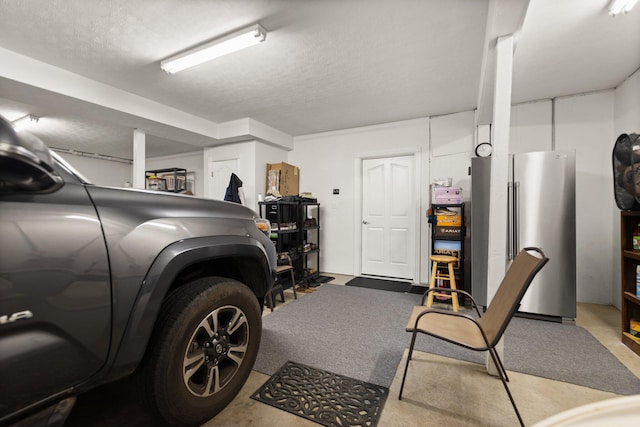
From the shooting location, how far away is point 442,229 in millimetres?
3465

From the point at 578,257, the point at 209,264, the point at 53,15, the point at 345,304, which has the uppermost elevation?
the point at 53,15

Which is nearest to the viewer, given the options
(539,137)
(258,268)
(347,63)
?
(258,268)

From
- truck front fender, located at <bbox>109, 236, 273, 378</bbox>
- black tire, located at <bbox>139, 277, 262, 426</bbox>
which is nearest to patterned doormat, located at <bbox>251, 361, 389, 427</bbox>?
black tire, located at <bbox>139, 277, 262, 426</bbox>

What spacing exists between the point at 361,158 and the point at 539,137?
251cm

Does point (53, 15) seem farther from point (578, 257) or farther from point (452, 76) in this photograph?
point (578, 257)

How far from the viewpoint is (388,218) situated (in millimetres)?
4605

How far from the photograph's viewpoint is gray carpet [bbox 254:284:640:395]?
1.87 meters

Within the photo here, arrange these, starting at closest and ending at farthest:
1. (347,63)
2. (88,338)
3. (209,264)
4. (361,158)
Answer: (88,338), (209,264), (347,63), (361,158)

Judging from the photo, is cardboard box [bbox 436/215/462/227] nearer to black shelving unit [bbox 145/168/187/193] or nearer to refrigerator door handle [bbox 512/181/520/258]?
refrigerator door handle [bbox 512/181/520/258]

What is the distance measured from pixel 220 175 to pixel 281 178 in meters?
1.23

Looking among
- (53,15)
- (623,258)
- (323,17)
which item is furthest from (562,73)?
(53,15)

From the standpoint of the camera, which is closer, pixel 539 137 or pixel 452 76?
pixel 452 76

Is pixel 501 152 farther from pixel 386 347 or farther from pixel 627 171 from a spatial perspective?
pixel 386 347

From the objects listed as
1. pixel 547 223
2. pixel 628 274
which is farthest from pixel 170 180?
pixel 628 274
